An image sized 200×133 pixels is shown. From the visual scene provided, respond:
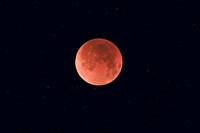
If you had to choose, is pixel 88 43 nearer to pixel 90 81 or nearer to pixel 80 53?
pixel 80 53

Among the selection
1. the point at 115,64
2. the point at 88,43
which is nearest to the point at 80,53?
the point at 88,43

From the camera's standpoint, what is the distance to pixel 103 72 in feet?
29.1

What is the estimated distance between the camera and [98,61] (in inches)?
341

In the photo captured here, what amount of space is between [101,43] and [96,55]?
42 centimetres

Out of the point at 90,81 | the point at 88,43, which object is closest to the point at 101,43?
the point at 88,43

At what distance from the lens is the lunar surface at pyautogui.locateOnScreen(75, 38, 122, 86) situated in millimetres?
8672

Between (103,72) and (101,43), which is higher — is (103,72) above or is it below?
below

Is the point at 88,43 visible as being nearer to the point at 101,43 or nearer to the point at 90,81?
the point at 101,43

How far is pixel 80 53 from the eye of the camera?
29.5 feet

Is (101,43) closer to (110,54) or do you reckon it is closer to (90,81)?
(110,54)

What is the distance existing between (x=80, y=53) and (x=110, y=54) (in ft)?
2.48

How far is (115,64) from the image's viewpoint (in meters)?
9.02

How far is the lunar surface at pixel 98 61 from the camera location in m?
8.67

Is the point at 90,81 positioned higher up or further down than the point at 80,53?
further down
